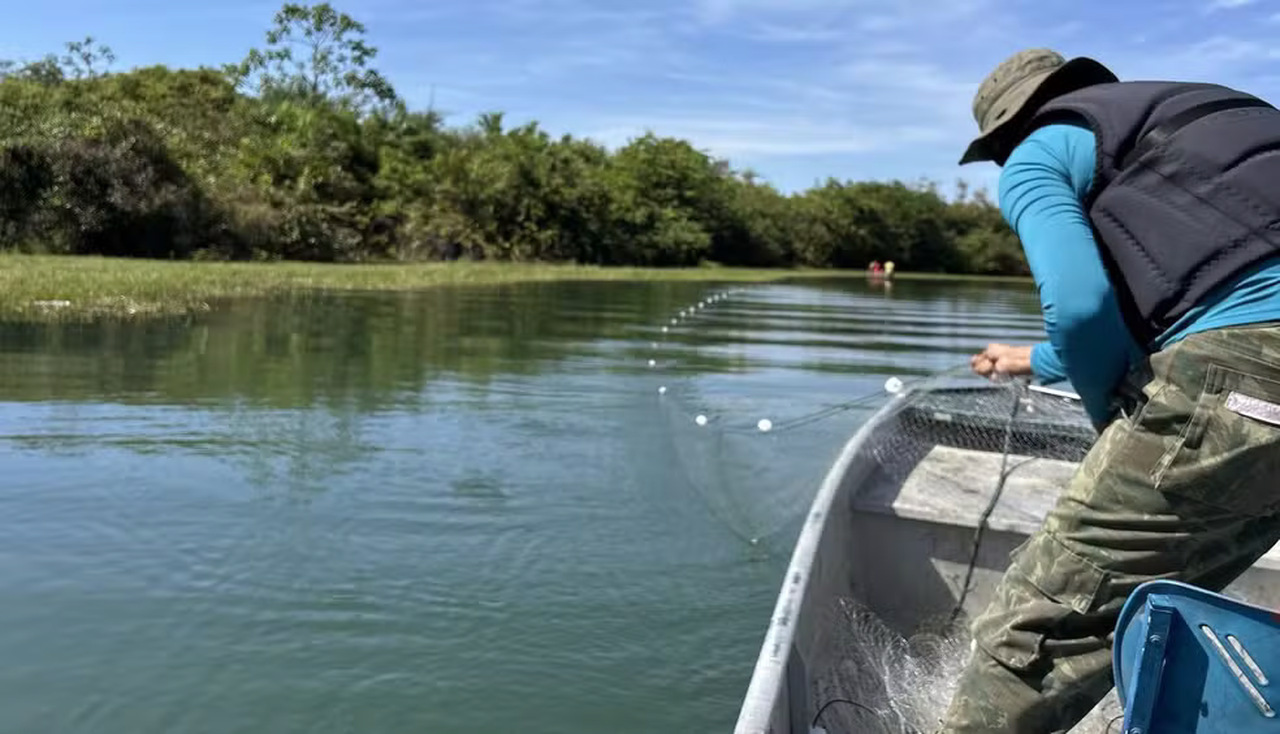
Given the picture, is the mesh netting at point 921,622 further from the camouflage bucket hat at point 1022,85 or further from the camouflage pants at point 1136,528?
the camouflage bucket hat at point 1022,85

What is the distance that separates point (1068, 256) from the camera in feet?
7.71

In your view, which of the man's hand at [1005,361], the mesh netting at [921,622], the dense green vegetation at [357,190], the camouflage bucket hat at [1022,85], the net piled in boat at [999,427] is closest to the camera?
the camouflage bucket hat at [1022,85]

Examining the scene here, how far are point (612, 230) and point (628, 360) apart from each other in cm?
3810

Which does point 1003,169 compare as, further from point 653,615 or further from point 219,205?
point 219,205

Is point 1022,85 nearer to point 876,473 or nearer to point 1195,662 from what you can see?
point 1195,662

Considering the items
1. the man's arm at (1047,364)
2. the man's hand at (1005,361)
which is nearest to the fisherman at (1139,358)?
the man's arm at (1047,364)

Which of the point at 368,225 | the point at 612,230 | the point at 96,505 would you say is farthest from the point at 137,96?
the point at 96,505

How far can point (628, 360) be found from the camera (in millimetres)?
15367

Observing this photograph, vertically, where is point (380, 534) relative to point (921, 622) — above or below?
below

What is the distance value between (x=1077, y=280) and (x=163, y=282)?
67.9ft

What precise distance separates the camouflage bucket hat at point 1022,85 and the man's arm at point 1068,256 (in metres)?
0.15

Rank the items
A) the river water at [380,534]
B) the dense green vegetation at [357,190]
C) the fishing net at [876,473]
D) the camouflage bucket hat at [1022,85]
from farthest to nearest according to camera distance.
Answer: the dense green vegetation at [357,190], the river water at [380,534], the fishing net at [876,473], the camouflage bucket hat at [1022,85]

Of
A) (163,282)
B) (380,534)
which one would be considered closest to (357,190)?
(163,282)

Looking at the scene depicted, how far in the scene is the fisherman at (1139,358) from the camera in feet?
7.32
